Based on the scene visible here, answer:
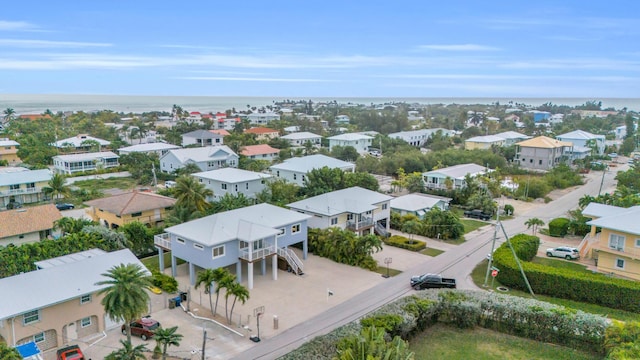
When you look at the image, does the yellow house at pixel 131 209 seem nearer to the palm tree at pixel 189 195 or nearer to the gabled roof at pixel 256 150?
the palm tree at pixel 189 195

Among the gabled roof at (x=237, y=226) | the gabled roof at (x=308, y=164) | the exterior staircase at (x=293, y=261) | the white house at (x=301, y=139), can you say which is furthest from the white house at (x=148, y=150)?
the exterior staircase at (x=293, y=261)

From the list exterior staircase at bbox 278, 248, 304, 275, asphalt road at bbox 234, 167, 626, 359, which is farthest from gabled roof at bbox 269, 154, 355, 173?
exterior staircase at bbox 278, 248, 304, 275

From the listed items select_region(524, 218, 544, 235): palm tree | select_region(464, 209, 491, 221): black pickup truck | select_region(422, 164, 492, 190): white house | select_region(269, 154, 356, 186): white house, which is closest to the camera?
select_region(524, 218, 544, 235): palm tree

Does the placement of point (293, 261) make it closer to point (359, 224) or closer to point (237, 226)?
point (237, 226)

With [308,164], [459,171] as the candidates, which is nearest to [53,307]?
[308,164]

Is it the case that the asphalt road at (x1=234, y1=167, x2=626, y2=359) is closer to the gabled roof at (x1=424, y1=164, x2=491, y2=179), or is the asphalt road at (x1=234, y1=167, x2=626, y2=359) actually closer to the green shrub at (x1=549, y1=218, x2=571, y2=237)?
the green shrub at (x1=549, y1=218, x2=571, y2=237)
